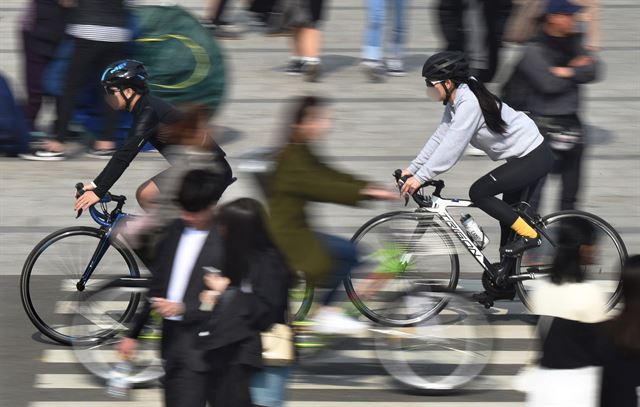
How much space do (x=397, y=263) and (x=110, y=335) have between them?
171cm

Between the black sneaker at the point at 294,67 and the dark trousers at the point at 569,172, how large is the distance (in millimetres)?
5080

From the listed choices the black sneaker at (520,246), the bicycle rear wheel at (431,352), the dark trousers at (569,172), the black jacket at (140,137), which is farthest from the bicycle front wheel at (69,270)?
the dark trousers at (569,172)

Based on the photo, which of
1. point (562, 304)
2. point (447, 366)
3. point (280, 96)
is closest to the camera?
point (562, 304)

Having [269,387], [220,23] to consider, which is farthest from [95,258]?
[220,23]

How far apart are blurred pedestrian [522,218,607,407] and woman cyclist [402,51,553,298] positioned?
2684 millimetres

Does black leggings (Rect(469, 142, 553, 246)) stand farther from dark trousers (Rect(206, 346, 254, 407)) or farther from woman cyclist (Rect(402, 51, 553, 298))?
dark trousers (Rect(206, 346, 254, 407))

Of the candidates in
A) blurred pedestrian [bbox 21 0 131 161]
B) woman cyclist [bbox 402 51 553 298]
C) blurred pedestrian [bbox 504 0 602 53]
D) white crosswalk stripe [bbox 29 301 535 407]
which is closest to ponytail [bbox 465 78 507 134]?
woman cyclist [bbox 402 51 553 298]

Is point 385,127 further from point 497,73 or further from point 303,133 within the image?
point 303,133

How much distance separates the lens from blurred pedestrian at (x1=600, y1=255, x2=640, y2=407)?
487 cm

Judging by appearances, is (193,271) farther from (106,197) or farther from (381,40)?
(381,40)

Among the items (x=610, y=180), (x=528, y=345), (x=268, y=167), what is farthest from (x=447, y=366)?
(x=610, y=180)

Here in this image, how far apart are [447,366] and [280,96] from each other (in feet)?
21.7

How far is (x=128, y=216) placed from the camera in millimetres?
7984

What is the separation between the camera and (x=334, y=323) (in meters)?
7.51
